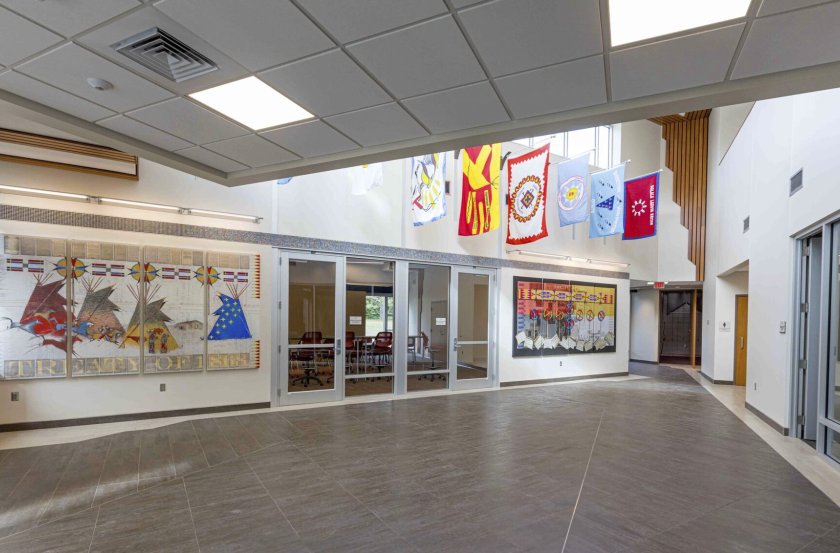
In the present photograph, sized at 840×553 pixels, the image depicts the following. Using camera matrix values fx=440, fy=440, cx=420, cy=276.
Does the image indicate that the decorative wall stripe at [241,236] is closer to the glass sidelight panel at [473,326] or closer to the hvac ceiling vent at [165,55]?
the glass sidelight panel at [473,326]

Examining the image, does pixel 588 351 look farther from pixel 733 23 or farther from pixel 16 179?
pixel 16 179

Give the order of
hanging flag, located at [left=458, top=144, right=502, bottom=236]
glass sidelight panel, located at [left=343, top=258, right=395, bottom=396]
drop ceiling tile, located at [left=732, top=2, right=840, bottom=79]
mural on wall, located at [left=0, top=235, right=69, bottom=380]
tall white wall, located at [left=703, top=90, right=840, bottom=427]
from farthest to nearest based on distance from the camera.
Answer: glass sidelight panel, located at [left=343, top=258, right=395, bottom=396] < hanging flag, located at [left=458, top=144, right=502, bottom=236] < mural on wall, located at [left=0, top=235, right=69, bottom=380] < tall white wall, located at [left=703, top=90, right=840, bottom=427] < drop ceiling tile, located at [left=732, top=2, right=840, bottom=79]

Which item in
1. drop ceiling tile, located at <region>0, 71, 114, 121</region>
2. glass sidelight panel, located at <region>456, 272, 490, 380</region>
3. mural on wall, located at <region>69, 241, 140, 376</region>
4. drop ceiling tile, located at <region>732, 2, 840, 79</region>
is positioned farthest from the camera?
glass sidelight panel, located at <region>456, 272, 490, 380</region>

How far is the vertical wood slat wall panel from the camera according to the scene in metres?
13.1

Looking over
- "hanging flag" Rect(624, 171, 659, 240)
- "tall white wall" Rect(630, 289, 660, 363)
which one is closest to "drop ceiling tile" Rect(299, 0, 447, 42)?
"hanging flag" Rect(624, 171, 659, 240)

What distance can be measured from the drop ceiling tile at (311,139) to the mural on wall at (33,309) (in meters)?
3.72

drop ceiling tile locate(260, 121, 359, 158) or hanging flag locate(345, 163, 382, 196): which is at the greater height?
hanging flag locate(345, 163, 382, 196)

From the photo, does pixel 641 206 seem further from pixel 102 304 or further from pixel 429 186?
pixel 102 304

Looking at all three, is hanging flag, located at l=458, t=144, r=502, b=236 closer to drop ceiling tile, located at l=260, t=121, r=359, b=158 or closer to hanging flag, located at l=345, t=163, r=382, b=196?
hanging flag, located at l=345, t=163, r=382, b=196

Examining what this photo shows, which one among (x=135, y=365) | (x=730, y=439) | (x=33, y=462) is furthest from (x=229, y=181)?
(x=730, y=439)

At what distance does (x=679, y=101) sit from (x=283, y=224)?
19.2ft

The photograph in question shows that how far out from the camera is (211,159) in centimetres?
489

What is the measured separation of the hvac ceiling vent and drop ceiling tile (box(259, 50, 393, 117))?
43 cm

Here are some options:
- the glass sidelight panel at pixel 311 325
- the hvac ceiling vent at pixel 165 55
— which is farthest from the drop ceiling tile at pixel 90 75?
the glass sidelight panel at pixel 311 325
